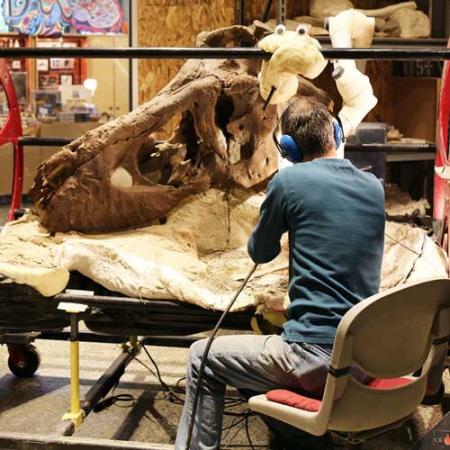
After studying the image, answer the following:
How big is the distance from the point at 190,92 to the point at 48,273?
3.12 ft

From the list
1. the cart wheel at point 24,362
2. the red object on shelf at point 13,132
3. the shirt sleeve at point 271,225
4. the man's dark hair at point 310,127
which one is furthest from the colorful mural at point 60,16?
the shirt sleeve at point 271,225

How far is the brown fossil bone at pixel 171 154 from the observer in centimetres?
306

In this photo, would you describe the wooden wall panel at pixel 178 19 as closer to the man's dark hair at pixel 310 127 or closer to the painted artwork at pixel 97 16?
the painted artwork at pixel 97 16

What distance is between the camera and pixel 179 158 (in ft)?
11.1

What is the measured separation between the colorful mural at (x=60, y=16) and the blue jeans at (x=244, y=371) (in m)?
3.72

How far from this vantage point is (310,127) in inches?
89.4

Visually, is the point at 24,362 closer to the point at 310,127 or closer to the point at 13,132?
the point at 13,132

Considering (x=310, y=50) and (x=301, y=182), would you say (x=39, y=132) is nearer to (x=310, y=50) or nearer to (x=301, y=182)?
(x=310, y=50)

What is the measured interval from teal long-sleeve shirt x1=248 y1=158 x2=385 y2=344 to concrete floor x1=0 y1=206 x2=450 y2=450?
3.54 ft

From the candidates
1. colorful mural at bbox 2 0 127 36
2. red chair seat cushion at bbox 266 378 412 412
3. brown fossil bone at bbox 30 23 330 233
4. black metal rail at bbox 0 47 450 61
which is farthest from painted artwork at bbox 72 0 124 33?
red chair seat cushion at bbox 266 378 412 412

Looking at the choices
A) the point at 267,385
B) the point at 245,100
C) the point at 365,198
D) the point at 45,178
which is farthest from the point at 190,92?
the point at 267,385

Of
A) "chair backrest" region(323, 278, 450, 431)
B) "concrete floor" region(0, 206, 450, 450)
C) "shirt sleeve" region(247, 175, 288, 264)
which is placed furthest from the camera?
"concrete floor" region(0, 206, 450, 450)

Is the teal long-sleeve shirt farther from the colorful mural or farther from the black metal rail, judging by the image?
the colorful mural

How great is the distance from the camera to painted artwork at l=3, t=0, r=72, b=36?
5.48 meters
